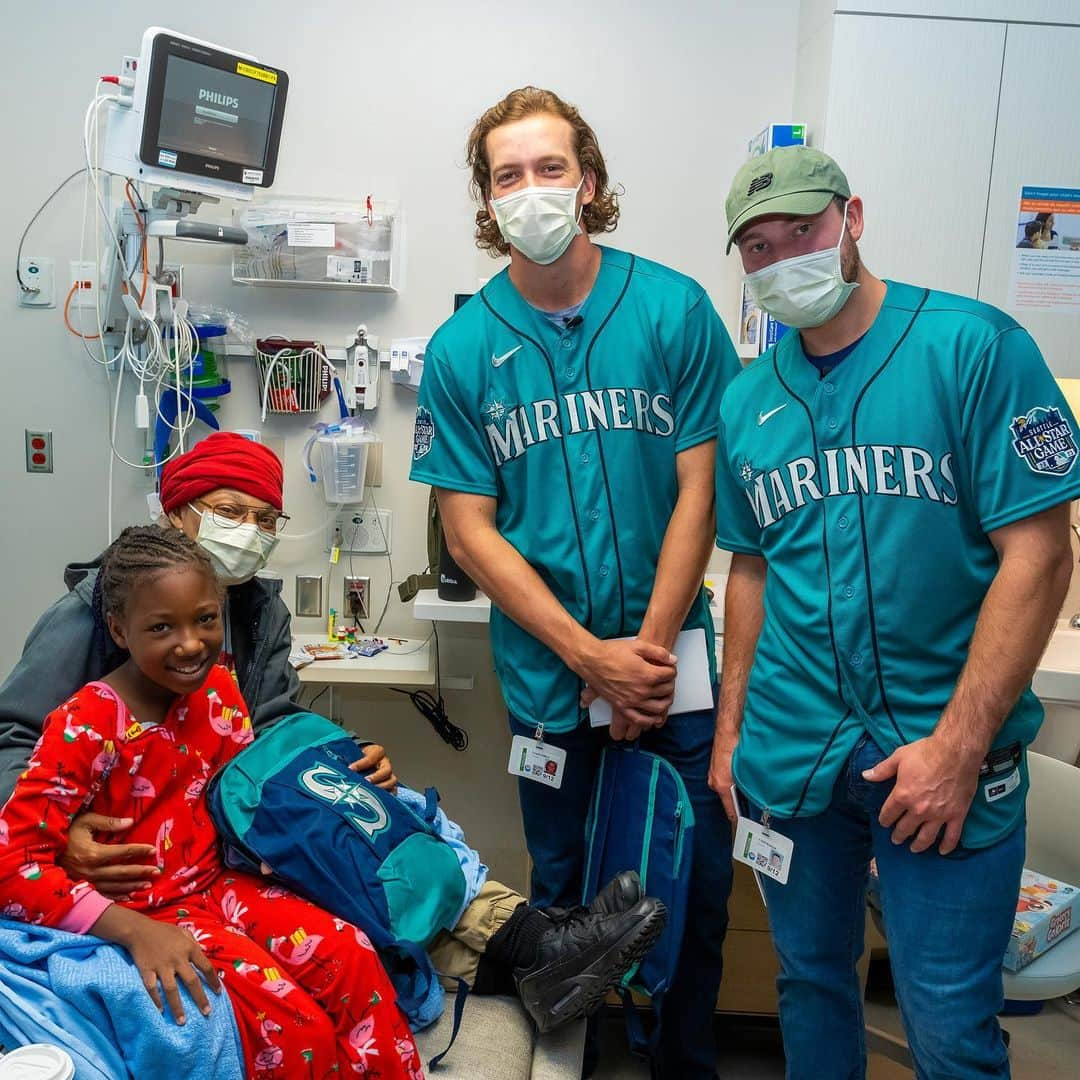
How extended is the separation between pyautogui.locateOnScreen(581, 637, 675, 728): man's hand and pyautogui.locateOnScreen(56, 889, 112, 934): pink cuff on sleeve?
80 cm

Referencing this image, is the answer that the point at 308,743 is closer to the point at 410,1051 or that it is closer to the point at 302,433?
the point at 410,1051

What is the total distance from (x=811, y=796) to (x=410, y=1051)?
0.68m

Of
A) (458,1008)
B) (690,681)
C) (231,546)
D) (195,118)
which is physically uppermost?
(195,118)

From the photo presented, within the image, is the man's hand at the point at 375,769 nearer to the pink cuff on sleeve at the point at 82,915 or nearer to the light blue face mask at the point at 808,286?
the pink cuff on sleeve at the point at 82,915

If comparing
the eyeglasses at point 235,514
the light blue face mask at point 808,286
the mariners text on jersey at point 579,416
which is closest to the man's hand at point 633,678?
the mariners text on jersey at point 579,416

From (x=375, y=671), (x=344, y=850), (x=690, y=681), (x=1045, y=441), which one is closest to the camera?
(x=1045, y=441)

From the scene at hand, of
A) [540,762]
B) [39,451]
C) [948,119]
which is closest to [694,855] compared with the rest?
[540,762]

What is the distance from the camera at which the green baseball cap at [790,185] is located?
4.46ft

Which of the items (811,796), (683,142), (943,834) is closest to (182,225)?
(683,142)

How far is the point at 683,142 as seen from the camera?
2.89 m

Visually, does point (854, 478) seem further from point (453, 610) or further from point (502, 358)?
point (453, 610)

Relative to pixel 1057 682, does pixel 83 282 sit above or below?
above

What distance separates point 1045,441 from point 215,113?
2075mm

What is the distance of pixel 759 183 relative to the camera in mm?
1396
